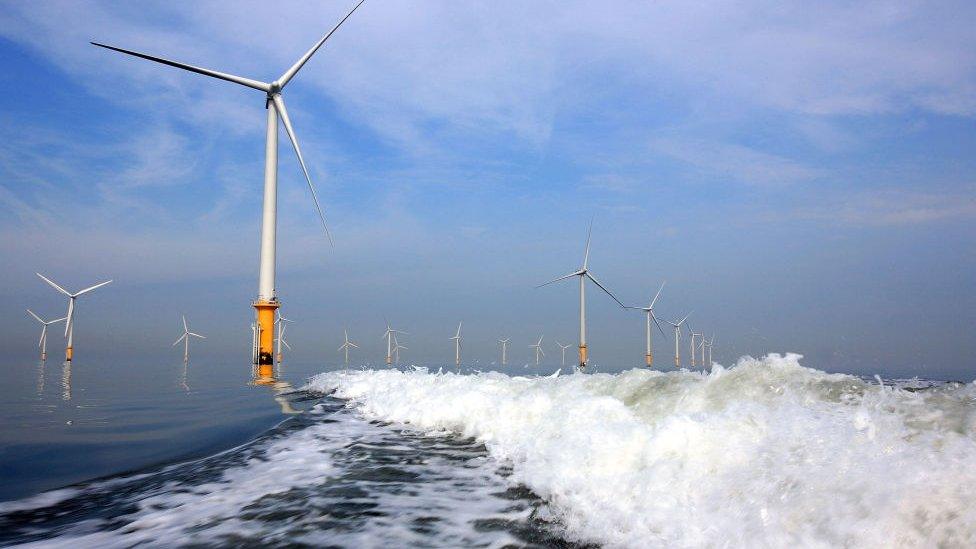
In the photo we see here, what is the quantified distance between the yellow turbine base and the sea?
18.7m

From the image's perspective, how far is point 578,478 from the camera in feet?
21.9

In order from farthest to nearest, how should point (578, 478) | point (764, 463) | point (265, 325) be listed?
1. point (265, 325)
2. point (578, 478)
3. point (764, 463)

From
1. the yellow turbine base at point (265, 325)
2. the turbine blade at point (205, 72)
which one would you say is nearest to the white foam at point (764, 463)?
the yellow turbine base at point (265, 325)

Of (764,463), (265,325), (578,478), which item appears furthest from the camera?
(265,325)

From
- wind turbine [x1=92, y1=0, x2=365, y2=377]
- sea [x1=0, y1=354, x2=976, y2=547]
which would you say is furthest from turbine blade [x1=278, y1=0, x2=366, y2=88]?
sea [x1=0, y1=354, x2=976, y2=547]

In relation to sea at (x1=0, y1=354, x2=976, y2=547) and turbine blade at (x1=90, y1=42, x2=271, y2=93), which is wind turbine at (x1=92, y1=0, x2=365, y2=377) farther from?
sea at (x1=0, y1=354, x2=976, y2=547)

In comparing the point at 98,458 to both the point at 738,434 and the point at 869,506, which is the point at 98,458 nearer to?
the point at 738,434

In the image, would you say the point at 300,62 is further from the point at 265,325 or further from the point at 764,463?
the point at 764,463

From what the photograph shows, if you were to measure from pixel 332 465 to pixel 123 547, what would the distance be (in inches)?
148

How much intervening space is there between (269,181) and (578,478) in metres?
31.8

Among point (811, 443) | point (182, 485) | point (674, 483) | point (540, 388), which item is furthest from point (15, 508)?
point (540, 388)

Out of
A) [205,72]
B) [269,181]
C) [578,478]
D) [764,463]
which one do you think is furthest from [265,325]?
[764,463]

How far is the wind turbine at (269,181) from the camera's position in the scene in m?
30.6

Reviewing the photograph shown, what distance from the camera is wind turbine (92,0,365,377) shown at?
30.6 m
